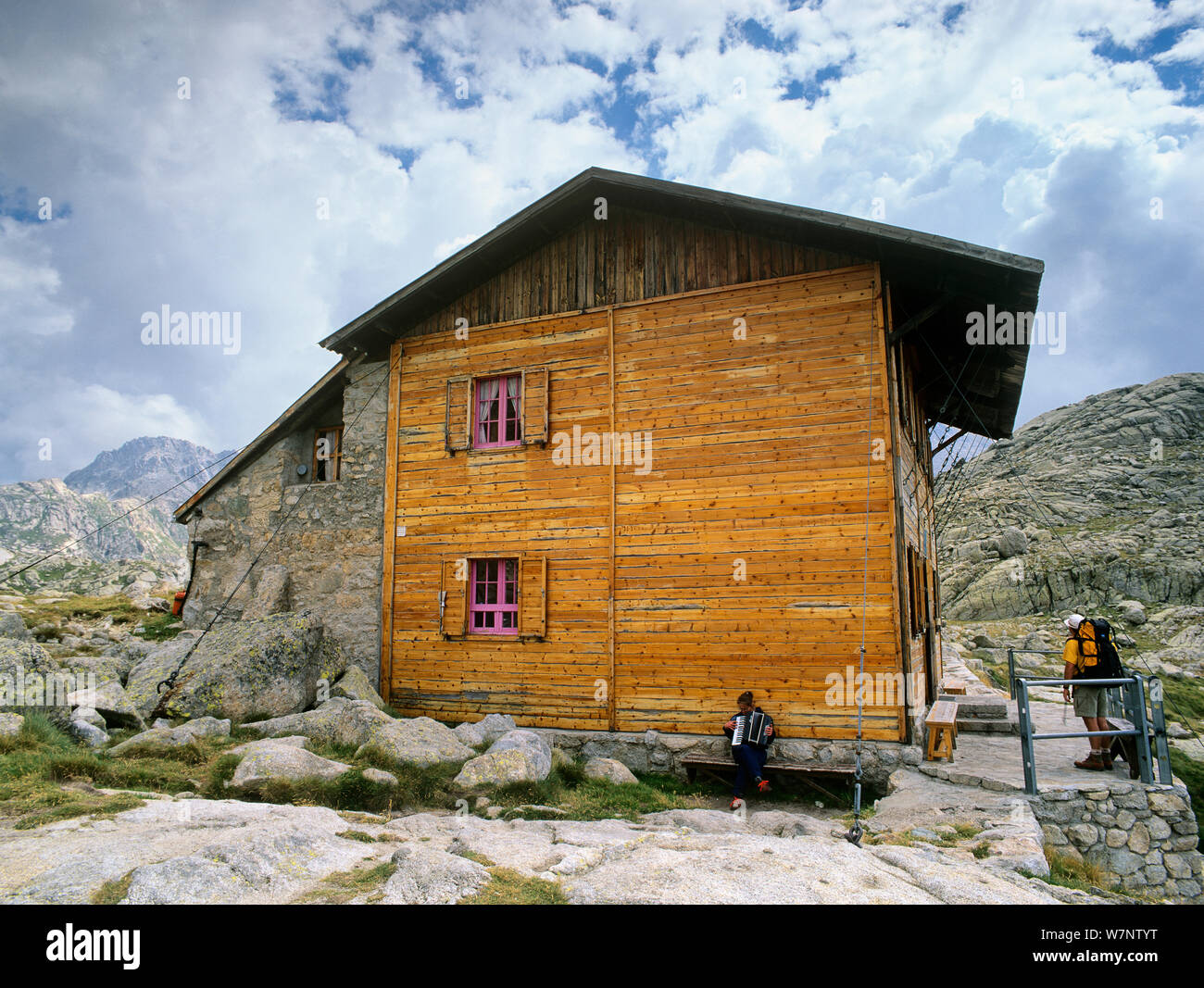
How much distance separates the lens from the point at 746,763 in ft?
33.2

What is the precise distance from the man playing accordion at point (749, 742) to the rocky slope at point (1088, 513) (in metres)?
21.9

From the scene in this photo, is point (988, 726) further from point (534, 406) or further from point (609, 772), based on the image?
point (534, 406)

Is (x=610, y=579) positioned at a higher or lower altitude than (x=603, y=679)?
A: higher

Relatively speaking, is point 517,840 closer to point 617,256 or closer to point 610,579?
point 610,579

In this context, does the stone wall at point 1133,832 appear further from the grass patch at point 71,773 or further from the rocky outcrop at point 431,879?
the grass patch at point 71,773

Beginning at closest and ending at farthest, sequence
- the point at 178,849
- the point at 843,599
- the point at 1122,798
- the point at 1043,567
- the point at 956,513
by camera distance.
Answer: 1. the point at 178,849
2. the point at 1122,798
3. the point at 843,599
4. the point at 1043,567
5. the point at 956,513

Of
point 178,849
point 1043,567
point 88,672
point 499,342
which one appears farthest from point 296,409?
point 1043,567

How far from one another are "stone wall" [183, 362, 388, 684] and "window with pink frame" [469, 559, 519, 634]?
220 cm

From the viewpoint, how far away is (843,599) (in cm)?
1069

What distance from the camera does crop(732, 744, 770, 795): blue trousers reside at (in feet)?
33.1

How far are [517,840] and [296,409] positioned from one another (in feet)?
39.3

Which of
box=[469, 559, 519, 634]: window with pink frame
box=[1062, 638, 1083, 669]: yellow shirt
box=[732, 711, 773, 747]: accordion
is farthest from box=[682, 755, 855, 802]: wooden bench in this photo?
box=[469, 559, 519, 634]: window with pink frame

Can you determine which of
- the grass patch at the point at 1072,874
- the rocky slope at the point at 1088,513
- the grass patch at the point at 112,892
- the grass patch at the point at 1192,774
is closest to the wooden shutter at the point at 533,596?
the grass patch at the point at 1072,874

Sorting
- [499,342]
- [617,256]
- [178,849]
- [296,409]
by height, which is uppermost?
[617,256]
